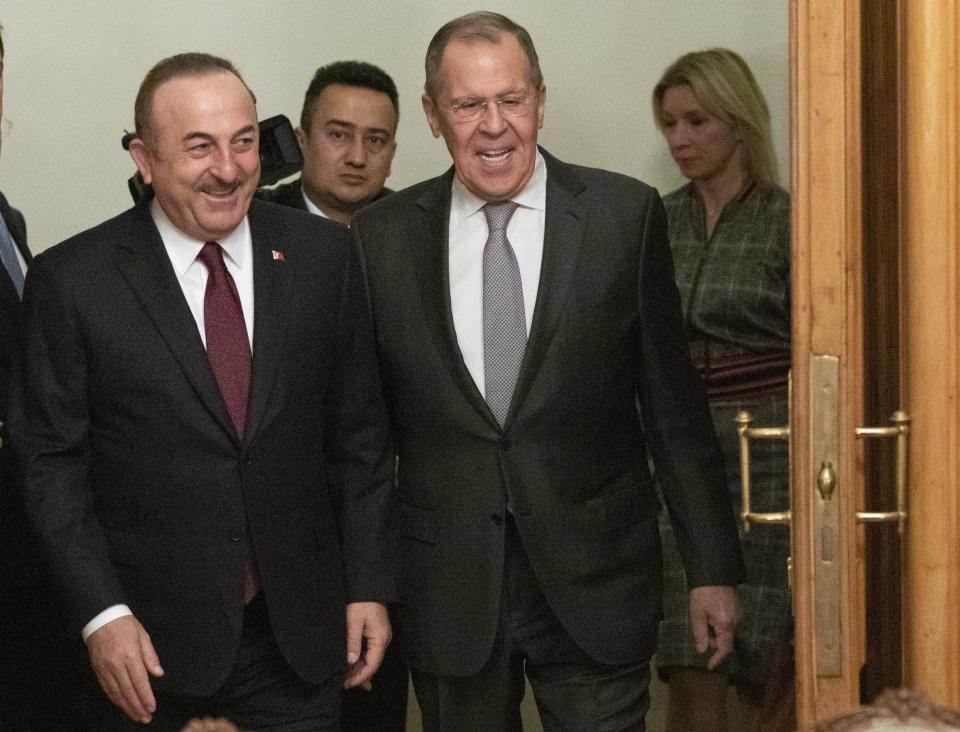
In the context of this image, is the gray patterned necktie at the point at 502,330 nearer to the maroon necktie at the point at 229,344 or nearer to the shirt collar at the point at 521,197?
the shirt collar at the point at 521,197

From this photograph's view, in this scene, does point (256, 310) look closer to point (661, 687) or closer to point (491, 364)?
point (491, 364)

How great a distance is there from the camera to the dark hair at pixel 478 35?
2.69 meters

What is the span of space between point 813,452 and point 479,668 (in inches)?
27.1

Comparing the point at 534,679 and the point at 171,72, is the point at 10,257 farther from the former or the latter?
the point at 534,679

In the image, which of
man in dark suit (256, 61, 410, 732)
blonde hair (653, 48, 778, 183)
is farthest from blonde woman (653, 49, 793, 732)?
man in dark suit (256, 61, 410, 732)

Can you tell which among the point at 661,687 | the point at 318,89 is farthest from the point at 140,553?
the point at 661,687

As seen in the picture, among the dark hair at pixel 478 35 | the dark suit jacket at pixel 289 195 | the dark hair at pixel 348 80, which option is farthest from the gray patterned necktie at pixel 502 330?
the dark hair at pixel 348 80

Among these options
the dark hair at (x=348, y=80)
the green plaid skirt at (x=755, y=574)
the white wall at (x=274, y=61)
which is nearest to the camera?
the green plaid skirt at (x=755, y=574)

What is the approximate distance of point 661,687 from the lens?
444cm

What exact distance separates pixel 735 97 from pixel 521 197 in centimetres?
133

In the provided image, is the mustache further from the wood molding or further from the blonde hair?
the blonde hair

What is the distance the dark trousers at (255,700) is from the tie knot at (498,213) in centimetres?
70

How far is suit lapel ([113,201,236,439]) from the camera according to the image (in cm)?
249

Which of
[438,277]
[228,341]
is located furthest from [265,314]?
[438,277]
